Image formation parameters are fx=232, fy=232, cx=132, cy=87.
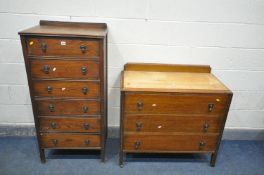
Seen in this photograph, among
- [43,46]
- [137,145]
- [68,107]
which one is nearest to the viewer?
[43,46]

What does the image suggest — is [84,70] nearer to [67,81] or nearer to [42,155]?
[67,81]

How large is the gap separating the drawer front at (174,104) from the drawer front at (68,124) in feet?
1.07

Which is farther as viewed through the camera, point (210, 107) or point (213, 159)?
point (213, 159)

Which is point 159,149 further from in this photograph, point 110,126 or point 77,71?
point 77,71

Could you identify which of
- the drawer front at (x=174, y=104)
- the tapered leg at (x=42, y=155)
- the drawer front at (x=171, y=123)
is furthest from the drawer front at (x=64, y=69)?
the tapered leg at (x=42, y=155)

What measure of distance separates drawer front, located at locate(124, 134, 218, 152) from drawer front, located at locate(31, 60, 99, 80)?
615 millimetres

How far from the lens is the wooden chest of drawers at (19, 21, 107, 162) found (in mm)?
1600

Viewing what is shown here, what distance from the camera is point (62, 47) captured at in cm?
161

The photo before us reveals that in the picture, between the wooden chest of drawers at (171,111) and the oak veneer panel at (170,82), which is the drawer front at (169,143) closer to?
the wooden chest of drawers at (171,111)

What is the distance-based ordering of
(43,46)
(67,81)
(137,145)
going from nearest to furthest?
(43,46) < (67,81) < (137,145)

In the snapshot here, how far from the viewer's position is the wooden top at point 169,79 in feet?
5.68

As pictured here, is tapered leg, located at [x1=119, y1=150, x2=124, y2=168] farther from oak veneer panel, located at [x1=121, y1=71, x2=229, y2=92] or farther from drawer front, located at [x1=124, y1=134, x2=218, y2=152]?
oak veneer panel, located at [x1=121, y1=71, x2=229, y2=92]

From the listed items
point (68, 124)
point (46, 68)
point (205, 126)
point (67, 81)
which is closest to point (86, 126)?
point (68, 124)

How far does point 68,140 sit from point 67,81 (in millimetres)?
554
